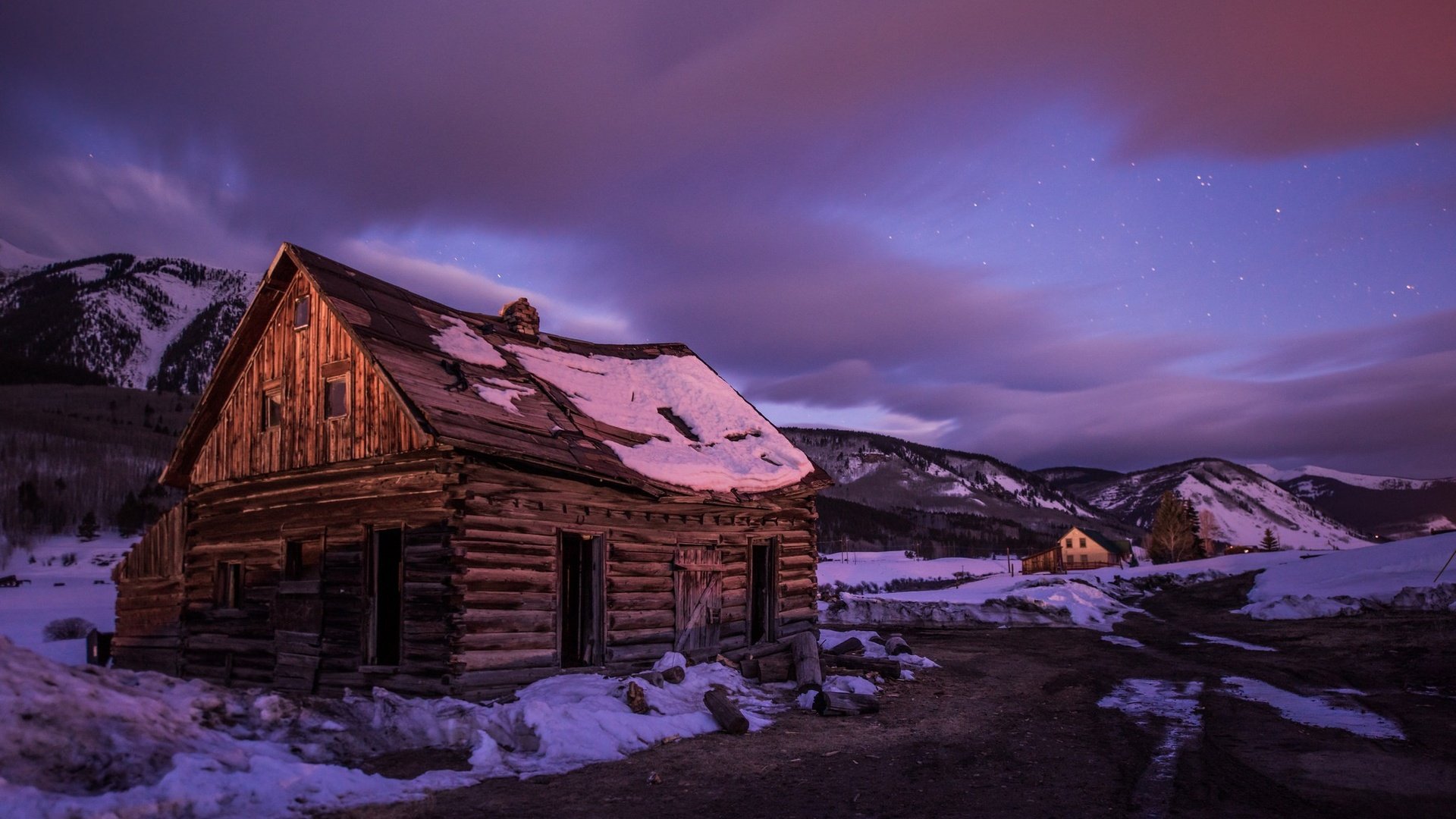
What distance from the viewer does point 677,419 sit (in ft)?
63.0

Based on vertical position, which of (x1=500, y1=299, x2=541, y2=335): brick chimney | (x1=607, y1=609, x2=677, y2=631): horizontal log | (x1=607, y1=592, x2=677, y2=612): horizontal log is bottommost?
(x1=607, y1=609, x2=677, y2=631): horizontal log

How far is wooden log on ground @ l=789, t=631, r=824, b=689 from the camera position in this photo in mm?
14062

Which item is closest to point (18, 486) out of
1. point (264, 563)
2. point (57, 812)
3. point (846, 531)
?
point (264, 563)

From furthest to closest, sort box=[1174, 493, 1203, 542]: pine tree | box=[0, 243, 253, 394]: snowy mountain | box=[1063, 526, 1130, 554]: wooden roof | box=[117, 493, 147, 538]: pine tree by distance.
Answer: box=[0, 243, 253, 394]: snowy mountain → box=[1063, 526, 1130, 554]: wooden roof → box=[1174, 493, 1203, 542]: pine tree → box=[117, 493, 147, 538]: pine tree

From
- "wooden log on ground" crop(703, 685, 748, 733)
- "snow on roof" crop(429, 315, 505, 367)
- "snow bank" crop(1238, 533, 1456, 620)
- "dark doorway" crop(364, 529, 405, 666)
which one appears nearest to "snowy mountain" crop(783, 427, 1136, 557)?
"snow bank" crop(1238, 533, 1456, 620)

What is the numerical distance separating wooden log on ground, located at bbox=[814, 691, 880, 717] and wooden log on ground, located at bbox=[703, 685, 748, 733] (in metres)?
1.47

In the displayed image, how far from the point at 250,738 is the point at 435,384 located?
592cm

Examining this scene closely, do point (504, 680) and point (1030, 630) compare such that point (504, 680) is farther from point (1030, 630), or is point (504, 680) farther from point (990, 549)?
point (990, 549)

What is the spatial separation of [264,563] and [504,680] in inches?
226

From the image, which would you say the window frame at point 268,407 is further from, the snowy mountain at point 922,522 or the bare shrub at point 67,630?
the snowy mountain at point 922,522

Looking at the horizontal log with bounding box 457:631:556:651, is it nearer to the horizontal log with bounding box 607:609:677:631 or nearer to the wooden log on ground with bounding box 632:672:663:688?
the horizontal log with bounding box 607:609:677:631

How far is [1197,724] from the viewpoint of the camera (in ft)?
36.0

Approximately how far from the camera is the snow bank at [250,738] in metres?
6.46

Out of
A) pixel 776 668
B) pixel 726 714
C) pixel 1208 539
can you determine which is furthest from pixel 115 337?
pixel 726 714
